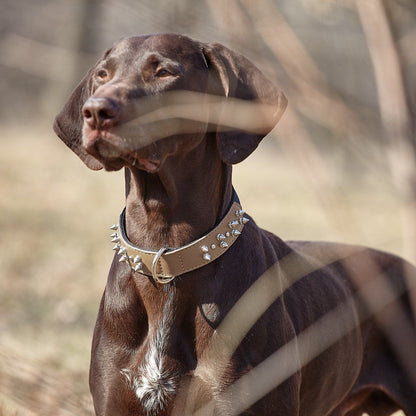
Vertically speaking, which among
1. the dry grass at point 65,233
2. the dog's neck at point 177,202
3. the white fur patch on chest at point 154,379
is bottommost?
the dry grass at point 65,233

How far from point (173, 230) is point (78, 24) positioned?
15.6 metres

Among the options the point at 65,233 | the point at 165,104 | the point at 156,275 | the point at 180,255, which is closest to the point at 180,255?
the point at 180,255

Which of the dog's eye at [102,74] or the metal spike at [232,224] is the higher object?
the dog's eye at [102,74]

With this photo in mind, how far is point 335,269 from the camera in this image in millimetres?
4082

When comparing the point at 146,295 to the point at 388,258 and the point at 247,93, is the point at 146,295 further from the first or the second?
the point at 388,258

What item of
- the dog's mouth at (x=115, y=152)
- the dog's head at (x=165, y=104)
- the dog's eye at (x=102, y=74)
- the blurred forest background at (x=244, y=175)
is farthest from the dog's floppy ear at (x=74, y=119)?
the dog's mouth at (x=115, y=152)

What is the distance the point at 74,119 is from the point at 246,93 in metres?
0.76

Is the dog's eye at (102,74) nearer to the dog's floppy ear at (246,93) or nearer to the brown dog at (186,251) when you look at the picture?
the brown dog at (186,251)

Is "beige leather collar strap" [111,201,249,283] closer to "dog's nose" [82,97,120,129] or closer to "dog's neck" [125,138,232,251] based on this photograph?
"dog's neck" [125,138,232,251]

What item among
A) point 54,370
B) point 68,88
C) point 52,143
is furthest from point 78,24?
point 54,370

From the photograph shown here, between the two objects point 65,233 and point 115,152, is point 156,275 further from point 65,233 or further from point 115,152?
point 65,233

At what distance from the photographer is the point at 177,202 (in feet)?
10.6

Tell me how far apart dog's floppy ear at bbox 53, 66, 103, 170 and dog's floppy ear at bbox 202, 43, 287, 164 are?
0.54 meters

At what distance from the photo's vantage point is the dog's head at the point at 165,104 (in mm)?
2893
